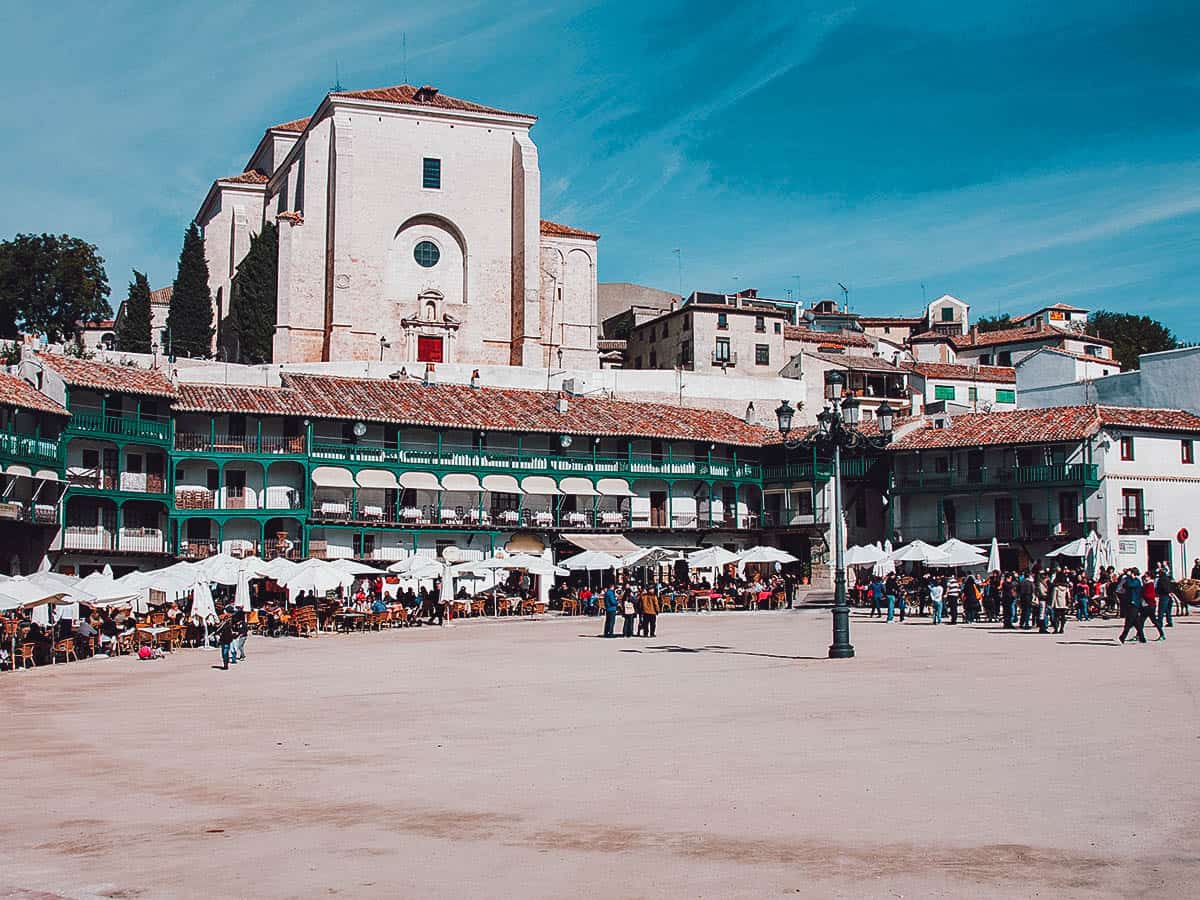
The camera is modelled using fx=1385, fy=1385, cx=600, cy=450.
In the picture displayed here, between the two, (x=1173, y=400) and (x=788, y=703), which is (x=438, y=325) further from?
(x=788, y=703)

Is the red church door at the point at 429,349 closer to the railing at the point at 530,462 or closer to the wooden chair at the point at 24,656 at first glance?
the railing at the point at 530,462

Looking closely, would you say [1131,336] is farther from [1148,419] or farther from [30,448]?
[30,448]

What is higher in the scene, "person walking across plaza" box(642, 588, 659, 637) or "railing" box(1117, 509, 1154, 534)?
"railing" box(1117, 509, 1154, 534)

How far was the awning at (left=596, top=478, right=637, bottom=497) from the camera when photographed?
186ft

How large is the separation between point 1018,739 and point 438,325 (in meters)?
57.8

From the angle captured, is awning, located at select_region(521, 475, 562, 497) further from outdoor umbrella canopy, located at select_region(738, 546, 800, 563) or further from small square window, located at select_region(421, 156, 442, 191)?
small square window, located at select_region(421, 156, 442, 191)

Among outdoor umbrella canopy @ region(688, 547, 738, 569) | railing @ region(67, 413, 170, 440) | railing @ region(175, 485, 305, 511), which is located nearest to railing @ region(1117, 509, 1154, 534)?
outdoor umbrella canopy @ region(688, 547, 738, 569)

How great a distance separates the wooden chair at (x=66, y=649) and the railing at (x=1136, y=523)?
126 feet

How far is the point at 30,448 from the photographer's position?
44.3 metres

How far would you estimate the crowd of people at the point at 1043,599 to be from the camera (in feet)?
89.8

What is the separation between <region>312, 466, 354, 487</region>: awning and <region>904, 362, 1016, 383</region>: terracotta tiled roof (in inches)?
1511

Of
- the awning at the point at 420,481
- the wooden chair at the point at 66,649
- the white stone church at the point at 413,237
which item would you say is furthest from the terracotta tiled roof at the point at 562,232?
the wooden chair at the point at 66,649

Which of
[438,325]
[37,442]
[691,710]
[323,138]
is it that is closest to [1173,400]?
[438,325]

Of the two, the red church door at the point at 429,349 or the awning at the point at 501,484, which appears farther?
the red church door at the point at 429,349
